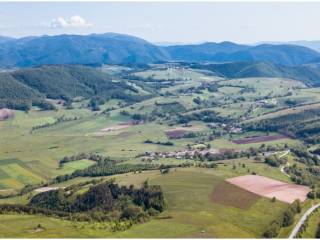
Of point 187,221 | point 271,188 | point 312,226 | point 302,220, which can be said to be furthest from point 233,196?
point 312,226

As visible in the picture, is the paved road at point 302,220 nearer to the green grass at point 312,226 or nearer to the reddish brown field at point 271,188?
the green grass at point 312,226

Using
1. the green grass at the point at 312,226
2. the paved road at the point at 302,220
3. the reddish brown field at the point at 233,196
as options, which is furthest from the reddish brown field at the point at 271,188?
the green grass at the point at 312,226

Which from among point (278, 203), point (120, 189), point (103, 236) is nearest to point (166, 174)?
point (120, 189)

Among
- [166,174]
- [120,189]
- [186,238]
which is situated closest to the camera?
[186,238]

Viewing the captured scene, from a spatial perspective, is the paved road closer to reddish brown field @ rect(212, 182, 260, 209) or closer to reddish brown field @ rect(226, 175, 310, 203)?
reddish brown field @ rect(226, 175, 310, 203)

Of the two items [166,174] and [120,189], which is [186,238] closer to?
[120,189]

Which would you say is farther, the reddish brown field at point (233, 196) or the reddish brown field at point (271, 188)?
the reddish brown field at point (271, 188)
